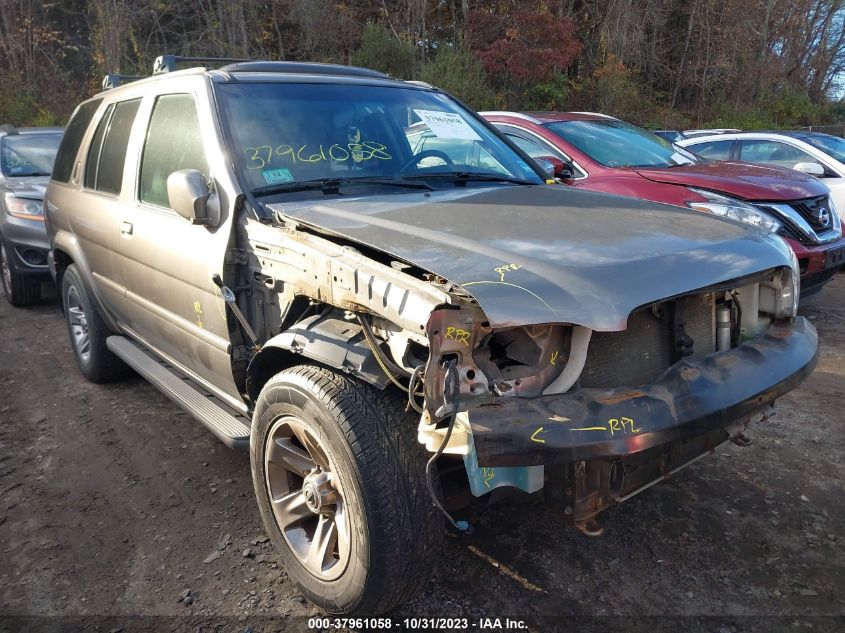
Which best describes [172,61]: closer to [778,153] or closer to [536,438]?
[536,438]

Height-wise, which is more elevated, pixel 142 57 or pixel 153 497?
pixel 142 57

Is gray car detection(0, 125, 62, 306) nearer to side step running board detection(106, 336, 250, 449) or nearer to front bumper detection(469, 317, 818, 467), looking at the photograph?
side step running board detection(106, 336, 250, 449)

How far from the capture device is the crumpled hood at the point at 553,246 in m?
2.03

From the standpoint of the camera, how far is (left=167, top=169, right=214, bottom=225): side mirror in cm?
285

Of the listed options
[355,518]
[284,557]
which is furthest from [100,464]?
[355,518]

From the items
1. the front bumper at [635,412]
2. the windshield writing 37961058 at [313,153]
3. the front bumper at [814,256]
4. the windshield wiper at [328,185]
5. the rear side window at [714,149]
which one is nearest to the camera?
the front bumper at [635,412]

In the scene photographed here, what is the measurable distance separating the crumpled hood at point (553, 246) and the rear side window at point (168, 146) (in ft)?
2.31

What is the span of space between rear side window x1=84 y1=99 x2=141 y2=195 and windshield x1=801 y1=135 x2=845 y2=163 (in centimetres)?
832

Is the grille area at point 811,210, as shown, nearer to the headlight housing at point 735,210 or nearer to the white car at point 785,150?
the headlight housing at point 735,210

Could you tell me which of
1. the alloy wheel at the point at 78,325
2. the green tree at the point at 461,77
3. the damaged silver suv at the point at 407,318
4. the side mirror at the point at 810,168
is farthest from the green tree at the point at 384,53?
the damaged silver suv at the point at 407,318

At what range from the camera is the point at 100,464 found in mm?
3783

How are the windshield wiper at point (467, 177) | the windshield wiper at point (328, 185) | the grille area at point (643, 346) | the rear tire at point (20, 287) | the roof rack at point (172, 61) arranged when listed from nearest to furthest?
the grille area at point (643, 346), the windshield wiper at point (328, 185), the windshield wiper at point (467, 177), the roof rack at point (172, 61), the rear tire at point (20, 287)

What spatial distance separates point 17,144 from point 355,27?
13895mm

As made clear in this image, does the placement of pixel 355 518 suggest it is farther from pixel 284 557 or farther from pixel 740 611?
pixel 740 611
